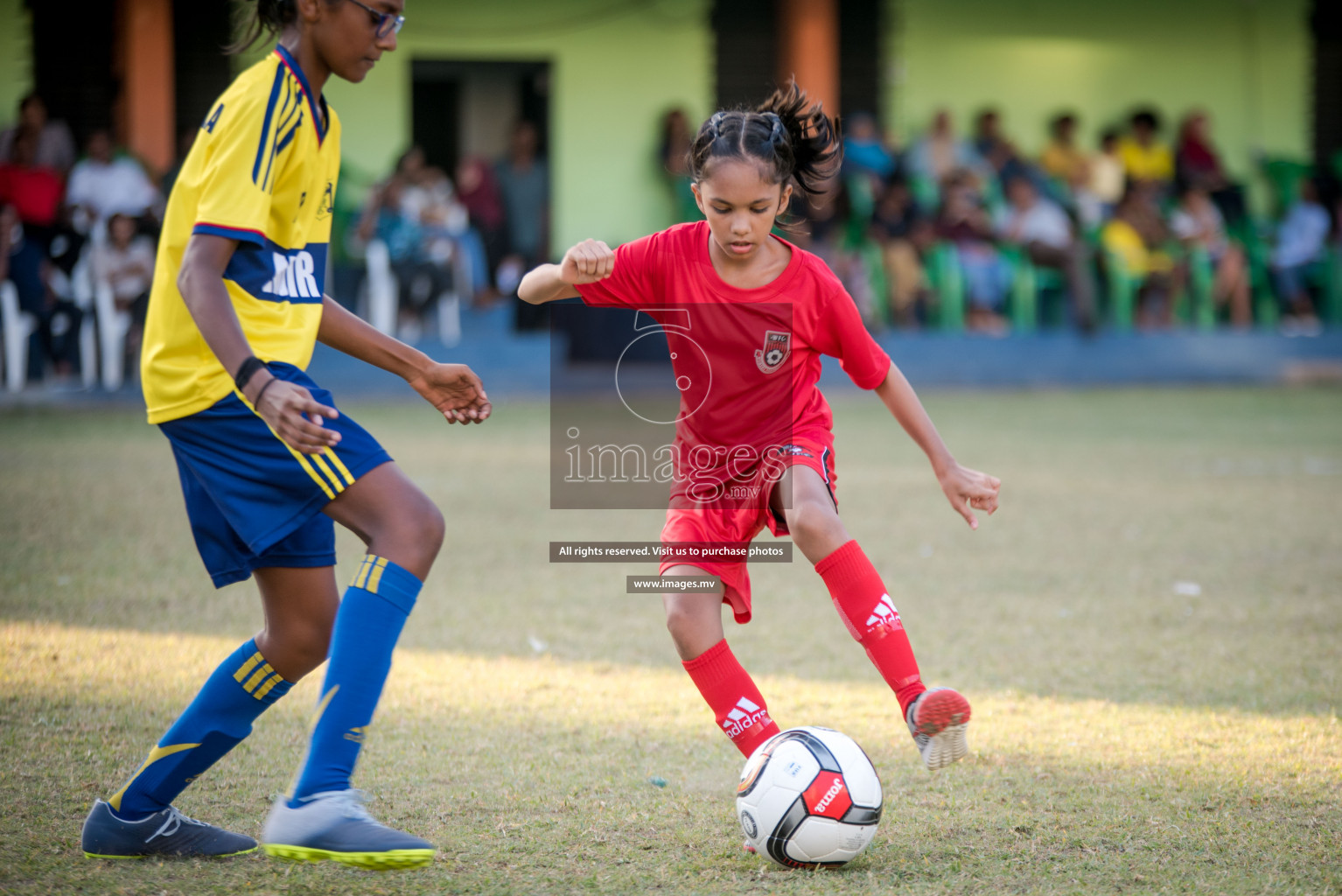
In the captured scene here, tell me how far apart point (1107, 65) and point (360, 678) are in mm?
15257

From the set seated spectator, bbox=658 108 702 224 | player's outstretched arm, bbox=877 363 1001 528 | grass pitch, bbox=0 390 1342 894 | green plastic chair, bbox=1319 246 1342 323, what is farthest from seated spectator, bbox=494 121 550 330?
player's outstretched arm, bbox=877 363 1001 528

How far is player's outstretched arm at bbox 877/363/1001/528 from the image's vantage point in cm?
284

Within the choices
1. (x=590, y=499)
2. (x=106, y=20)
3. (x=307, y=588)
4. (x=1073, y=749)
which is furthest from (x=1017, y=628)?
(x=106, y=20)

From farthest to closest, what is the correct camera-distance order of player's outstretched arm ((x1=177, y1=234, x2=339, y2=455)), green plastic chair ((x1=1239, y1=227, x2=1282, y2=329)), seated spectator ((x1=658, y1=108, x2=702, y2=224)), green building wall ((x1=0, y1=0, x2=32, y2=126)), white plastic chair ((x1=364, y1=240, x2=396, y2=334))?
green plastic chair ((x1=1239, y1=227, x2=1282, y2=329)), seated spectator ((x1=658, y1=108, x2=702, y2=224)), green building wall ((x1=0, y1=0, x2=32, y2=126)), white plastic chair ((x1=364, y1=240, x2=396, y2=334)), player's outstretched arm ((x1=177, y1=234, x2=339, y2=455))

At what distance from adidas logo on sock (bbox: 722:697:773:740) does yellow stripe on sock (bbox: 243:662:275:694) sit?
978mm

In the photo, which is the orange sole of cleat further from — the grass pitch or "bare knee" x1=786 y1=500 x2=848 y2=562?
"bare knee" x1=786 y1=500 x2=848 y2=562

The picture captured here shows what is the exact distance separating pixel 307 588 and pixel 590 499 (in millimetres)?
5621

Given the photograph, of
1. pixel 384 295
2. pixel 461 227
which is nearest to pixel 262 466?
pixel 384 295

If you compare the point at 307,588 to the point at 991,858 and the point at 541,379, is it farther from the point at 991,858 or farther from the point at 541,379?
the point at 541,379

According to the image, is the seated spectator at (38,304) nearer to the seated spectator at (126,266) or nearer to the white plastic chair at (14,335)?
the white plastic chair at (14,335)

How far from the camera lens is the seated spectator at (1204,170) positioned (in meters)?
14.6

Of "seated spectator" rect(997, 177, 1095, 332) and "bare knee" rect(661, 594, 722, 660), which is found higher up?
"seated spectator" rect(997, 177, 1095, 332)

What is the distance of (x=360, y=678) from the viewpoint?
2.35 meters

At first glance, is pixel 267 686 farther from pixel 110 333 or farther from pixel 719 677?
pixel 110 333
